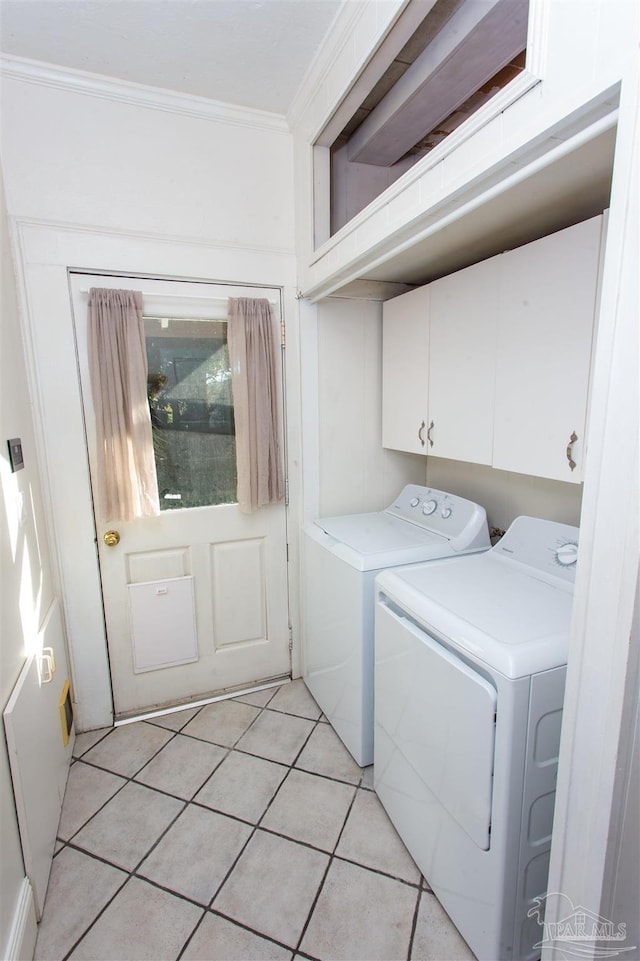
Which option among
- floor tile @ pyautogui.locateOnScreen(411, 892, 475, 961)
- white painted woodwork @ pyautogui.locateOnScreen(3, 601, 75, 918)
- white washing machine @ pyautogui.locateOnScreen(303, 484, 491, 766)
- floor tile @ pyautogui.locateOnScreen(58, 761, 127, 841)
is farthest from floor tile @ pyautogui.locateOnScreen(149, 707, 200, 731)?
floor tile @ pyautogui.locateOnScreen(411, 892, 475, 961)

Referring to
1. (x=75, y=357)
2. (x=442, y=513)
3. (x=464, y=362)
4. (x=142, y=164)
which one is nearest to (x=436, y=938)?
(x=442, y=513)

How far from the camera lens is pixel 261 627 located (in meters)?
2.45

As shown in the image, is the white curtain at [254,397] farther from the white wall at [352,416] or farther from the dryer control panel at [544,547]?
the dryer control panel at [544,547]

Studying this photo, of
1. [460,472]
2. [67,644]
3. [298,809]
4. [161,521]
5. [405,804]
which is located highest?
[460,472]

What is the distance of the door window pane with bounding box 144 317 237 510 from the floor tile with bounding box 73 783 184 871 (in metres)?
1.21

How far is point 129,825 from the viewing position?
1.65 meters

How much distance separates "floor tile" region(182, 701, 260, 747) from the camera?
2092 millimetres

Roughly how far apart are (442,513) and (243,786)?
1427 mm

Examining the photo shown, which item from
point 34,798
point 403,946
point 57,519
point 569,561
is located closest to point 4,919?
point 34,798

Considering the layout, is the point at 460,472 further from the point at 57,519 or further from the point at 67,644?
the point at 67,644

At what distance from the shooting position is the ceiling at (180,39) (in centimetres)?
149

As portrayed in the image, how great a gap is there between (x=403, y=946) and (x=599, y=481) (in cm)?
142

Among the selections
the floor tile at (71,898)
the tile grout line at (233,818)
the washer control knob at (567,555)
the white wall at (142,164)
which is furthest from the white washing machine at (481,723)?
the white wall at (142,164)

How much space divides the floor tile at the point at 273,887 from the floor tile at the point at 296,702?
0.66m
